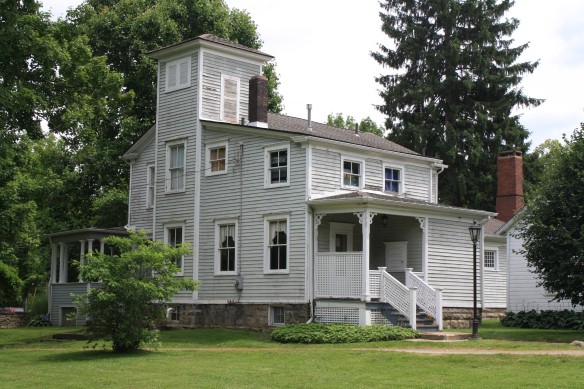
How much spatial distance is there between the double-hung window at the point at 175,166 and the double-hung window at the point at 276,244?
16.3 ft

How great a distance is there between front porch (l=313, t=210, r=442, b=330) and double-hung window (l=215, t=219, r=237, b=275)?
3256 millimetres

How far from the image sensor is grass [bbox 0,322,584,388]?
14750 mm

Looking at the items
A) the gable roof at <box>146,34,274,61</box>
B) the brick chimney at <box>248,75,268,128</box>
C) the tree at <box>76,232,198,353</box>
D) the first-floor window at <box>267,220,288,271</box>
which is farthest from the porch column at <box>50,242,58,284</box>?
the tree at <box>76,232,198,353</box>

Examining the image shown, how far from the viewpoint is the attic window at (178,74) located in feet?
102

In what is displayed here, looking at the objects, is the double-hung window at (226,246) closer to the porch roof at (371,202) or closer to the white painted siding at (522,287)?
the porch roof at (371,202)

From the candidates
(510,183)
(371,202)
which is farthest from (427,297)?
(510,183)

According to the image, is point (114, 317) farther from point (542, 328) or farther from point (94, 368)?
point (542, 328)

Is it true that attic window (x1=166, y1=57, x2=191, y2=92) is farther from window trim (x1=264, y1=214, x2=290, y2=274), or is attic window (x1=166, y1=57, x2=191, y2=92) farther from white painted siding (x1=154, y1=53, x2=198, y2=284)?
window trim (x1=264, y1=214, x2=290, y2=274)

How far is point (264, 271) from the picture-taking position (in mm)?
27328

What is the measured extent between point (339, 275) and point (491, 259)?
1278 cm

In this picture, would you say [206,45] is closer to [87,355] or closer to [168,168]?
[168,168]

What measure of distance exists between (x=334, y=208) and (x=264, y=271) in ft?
11.1

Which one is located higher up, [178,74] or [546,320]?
[178,74]

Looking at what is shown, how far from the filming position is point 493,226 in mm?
37719
